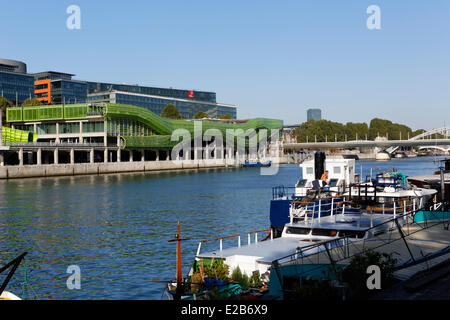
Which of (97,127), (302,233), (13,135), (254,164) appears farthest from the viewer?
(254,164)

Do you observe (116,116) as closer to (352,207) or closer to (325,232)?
(352,207)

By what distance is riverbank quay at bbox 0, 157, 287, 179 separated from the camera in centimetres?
10912

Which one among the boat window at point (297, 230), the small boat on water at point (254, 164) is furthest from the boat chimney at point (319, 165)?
the small boat on water at point (254, 164)

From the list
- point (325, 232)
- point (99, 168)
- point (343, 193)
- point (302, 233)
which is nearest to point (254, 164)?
point (99, 168)

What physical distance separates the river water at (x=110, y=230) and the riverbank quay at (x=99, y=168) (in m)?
25.0

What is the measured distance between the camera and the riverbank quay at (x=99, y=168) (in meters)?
109

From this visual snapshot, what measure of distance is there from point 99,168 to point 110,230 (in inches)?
3497

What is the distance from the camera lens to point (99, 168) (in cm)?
13138

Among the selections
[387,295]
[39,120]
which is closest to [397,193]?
[387,295]

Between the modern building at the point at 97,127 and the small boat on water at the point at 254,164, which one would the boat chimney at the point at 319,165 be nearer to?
the modern building at the point at 97,127

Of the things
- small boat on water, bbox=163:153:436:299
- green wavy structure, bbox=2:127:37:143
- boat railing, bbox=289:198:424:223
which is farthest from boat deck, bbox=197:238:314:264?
green wavy structure, bbox=2:127:37:143

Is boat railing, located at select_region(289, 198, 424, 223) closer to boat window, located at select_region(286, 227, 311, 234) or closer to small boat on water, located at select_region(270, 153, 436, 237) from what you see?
small boat on water, located at select_region(270, 153, 436, 237)

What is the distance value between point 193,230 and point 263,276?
2677 cm

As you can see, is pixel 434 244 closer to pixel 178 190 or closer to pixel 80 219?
pixel 80 219
